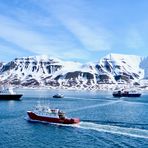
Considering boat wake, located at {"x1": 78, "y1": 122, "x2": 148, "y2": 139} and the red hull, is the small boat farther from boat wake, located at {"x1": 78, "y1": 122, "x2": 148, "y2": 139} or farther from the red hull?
boat wake, located at {"x1": 78, "y1": 122, "x2": 148, "y2": 139}

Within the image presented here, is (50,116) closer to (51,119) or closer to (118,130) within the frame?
(51,119)

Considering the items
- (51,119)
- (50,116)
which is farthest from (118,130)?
(50,116)

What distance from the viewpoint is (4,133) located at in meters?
85.3

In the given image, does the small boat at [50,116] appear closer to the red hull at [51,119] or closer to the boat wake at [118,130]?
the red hull at [51,119]

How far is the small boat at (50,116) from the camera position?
97.4 meters

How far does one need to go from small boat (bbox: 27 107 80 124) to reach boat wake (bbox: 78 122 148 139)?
3.82 m

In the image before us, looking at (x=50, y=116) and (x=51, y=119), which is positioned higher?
(x=50, y=116)

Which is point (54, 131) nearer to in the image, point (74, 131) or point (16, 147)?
point (74, 131)

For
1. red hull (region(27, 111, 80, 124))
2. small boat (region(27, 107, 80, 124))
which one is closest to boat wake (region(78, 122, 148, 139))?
red hull (region(27, 111, 80, 124))

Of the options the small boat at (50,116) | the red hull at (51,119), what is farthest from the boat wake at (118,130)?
the small boat at (50,116)

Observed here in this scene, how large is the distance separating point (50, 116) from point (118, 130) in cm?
2271

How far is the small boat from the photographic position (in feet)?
320

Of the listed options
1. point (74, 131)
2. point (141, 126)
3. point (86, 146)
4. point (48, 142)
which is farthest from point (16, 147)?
point (141, 126)

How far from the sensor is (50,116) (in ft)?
334
